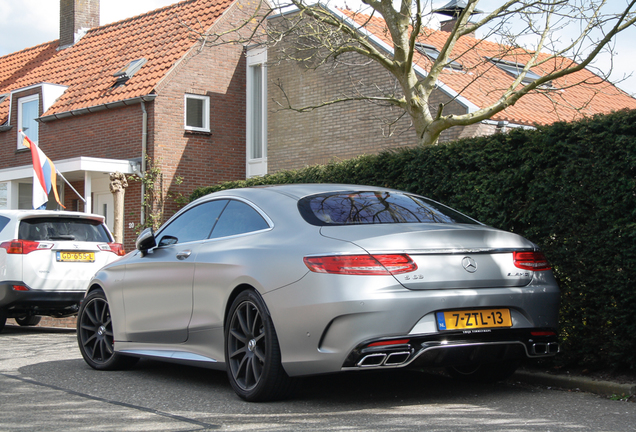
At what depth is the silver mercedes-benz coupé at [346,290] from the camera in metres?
4.97

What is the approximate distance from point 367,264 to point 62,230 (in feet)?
24.4

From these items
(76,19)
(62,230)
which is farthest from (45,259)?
(76,19)

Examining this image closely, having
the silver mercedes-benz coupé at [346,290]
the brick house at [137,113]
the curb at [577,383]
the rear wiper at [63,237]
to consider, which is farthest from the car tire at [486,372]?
the brick house at [137,113]

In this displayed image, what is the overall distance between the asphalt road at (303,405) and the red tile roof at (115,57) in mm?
15877

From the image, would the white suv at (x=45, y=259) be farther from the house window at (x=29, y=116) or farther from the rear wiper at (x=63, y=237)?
the house window at (x=29, y=116)

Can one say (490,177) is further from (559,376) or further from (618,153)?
(559,376)

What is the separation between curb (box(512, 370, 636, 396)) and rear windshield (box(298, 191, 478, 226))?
4.81 ft

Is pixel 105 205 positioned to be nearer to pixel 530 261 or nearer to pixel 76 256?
pixel 76 256

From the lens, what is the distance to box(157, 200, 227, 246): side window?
6539 mm

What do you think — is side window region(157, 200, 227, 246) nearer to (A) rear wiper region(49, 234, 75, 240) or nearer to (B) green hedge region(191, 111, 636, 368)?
(B) green hedge region(191, 111, 636, 368)

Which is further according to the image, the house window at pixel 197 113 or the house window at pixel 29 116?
the house window at pixel 29 116

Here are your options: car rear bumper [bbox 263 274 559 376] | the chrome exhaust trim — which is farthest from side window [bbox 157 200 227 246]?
the chrome exhaust trim

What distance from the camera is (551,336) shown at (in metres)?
5.48

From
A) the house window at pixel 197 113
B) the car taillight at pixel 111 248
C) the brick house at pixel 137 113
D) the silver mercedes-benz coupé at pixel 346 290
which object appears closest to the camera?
the silver mercedes-benz coupé at pixel 346 290
